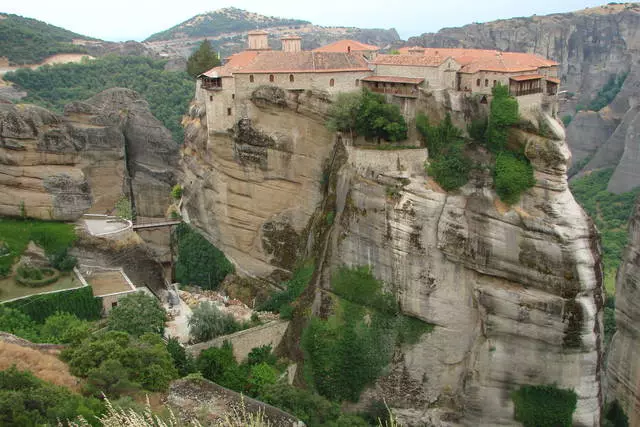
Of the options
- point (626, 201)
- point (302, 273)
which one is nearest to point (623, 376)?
point (302, 273)

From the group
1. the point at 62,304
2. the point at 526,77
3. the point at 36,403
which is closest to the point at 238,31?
the point at 62,304

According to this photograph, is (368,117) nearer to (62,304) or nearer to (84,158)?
(62,304)

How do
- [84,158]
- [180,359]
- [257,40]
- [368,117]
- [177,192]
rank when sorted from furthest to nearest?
[177,192] < [84,158] < [257,40] < [368,117] < [180,359]

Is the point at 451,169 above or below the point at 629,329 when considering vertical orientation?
above

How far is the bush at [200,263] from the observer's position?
3322 cm

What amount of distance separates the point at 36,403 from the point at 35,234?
17579 mm

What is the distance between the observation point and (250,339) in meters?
26.9

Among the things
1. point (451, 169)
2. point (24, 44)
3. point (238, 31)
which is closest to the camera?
point (451, 169)

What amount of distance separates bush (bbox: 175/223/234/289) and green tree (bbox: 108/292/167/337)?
298 inches

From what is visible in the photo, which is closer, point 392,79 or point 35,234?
point 392,79

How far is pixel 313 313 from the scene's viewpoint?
27.4 metres

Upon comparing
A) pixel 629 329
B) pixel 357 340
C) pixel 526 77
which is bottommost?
pixel 629 329

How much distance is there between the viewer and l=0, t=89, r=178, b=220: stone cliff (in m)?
31.6

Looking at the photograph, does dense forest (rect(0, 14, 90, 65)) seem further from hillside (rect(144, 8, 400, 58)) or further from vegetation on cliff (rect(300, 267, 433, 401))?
vegetation on cliff (rect(300, 267, 433, 401))
